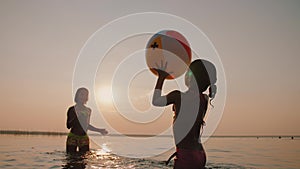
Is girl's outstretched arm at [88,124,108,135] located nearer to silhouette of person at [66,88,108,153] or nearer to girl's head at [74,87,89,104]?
silhouette of person at [66,88,108,153]

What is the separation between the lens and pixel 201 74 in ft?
17.6

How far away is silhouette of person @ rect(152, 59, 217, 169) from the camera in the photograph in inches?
205

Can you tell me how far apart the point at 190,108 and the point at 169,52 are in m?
1.28

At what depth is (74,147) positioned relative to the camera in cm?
1233

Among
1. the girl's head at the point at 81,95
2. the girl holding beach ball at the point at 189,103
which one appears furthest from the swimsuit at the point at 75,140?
the girl holding beach ball at the point at 189,103

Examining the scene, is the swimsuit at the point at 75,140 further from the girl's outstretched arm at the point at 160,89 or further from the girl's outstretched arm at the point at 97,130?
the girl's outstretched arm at the point at 160,89

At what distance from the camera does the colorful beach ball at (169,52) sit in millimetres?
5691

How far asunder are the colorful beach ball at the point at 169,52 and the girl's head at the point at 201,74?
37cm

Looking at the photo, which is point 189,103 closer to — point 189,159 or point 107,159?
point 189,159

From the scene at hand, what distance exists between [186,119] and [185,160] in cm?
68

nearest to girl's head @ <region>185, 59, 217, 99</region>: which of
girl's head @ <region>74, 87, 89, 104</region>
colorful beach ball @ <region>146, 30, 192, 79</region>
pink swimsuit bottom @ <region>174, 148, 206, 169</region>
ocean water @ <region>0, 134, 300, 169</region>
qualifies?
colorful beach ball @ <region>146, 30, 192, 79</region>

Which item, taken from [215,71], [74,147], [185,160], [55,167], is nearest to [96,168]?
[55,167]

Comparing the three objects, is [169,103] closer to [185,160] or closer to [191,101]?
[191,101]

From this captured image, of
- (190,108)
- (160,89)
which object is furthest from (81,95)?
(190,108)
